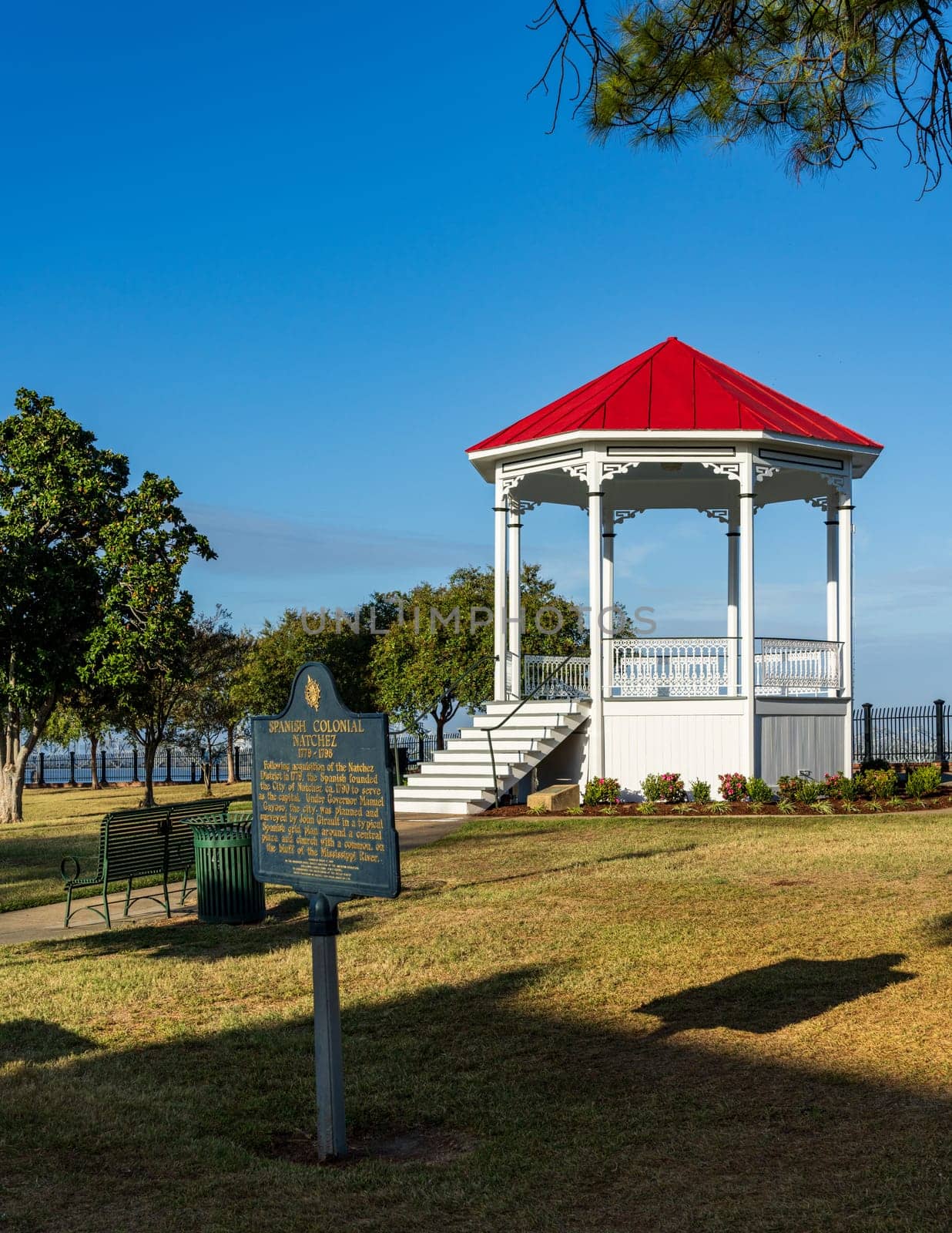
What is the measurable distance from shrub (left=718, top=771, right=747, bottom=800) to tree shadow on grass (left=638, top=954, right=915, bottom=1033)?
458 inches

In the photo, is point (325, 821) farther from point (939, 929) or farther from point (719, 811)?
point (719, 811)

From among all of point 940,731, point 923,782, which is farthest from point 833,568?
point 940,731

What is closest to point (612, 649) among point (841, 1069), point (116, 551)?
point (116, 551)

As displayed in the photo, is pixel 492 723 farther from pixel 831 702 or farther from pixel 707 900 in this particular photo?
pixel 707 900

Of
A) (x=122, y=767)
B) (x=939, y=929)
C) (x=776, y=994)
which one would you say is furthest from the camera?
(x=122, y=767)

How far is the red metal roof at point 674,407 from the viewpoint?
22125 millimetres

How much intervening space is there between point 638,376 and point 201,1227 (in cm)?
2100

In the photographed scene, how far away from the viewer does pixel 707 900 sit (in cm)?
1212

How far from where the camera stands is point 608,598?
2528cm

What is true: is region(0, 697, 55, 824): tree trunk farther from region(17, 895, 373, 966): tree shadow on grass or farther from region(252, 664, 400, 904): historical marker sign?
region(252, 664, 400, 904): historical marker sign

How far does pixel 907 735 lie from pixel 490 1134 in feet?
102

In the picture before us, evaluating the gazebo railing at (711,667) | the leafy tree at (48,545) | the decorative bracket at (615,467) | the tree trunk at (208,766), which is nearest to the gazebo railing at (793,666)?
the gazebo railing at (711,667)

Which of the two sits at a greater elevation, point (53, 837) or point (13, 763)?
point (13, 763)

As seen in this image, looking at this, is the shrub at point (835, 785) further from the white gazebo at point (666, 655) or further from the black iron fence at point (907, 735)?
the black iron fence at point (907, 735)
